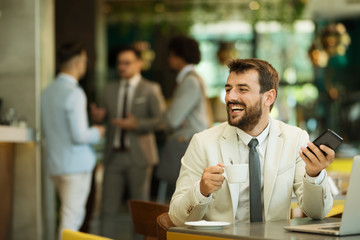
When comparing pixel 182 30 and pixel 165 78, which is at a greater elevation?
pixel 182 30

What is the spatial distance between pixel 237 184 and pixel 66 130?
2.72 m

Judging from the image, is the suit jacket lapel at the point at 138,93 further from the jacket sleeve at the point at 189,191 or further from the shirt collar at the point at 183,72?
the jacket sleeve at the point at 189,191

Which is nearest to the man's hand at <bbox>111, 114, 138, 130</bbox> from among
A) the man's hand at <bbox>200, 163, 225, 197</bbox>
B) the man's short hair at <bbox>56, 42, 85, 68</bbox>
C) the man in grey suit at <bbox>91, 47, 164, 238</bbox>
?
the man in grey suit at <bbox>91, 47, 164, 238</bbox>

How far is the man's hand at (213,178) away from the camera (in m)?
2.67

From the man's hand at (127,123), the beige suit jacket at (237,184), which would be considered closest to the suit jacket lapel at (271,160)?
the beige suit jacket at (237,184)

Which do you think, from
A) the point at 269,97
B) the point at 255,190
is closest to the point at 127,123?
the point at 269,97

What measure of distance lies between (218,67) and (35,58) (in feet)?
26.7

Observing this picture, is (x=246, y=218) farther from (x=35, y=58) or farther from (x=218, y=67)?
(x=218, y=67)

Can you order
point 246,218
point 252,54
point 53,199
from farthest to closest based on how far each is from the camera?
Answer: 1. point 252,54
2. point 53,199
3. point 246,218

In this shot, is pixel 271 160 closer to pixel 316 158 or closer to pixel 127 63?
pixel 316 158

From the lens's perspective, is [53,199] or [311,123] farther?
[311,123]

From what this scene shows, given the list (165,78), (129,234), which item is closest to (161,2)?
(165,78)

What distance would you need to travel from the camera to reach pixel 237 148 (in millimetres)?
3111

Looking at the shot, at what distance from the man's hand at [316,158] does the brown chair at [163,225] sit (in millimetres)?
624
